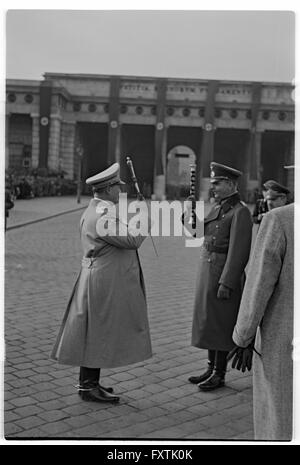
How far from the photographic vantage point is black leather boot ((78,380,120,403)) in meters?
3.96

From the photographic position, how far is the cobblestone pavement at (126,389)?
3465mm

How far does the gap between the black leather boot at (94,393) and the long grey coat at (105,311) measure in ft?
0.86

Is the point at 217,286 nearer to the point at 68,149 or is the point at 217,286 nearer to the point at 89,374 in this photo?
the point at 89,374

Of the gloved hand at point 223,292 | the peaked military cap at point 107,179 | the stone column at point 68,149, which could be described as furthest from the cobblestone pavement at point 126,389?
the stone column at point 68,149

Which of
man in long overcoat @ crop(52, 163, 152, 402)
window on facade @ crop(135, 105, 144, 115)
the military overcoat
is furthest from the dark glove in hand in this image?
window on facade @ crop(135, 105, 144, 115)

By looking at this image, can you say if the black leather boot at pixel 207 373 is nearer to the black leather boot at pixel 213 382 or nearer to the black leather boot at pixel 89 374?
the black leather boot at pixel 213 382

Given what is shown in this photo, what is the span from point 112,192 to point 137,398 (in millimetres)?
1574

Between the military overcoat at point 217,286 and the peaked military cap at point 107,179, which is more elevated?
the peaked military cap at point 107,179

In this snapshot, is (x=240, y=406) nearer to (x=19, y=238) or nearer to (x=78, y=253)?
(x=78, y=253)

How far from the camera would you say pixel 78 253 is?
1174 centimetres

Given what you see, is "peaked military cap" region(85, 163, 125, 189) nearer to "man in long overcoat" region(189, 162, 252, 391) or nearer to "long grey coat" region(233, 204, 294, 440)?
"man in long overcoat" region(189, 162, 252, 391)

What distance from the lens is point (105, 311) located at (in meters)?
3.85

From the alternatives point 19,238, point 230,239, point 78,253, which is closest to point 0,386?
point 230,239

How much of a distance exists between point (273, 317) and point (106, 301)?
1.46 meters
